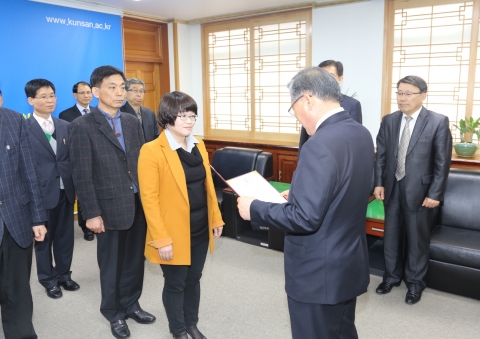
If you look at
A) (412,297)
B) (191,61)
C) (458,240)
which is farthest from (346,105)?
(191,61)

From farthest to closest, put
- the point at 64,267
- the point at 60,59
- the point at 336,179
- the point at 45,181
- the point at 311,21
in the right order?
the point at 311,21, the point at 60,59, the point at 64,267, the point at 45,181, the point at 336,179

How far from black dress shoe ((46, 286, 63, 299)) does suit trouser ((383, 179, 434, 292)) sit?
2413 millimetres

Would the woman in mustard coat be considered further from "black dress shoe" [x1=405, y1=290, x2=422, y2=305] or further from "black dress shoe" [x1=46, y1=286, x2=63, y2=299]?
"black dress shoe" [x1=405, y1=290, x2=422, y2=305]

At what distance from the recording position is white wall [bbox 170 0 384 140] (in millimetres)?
4887

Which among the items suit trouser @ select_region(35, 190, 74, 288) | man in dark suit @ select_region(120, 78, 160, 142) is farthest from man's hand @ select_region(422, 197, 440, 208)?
suit trouser @ select_region(35, 190, 74, 288)

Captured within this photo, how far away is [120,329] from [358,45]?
4219mm

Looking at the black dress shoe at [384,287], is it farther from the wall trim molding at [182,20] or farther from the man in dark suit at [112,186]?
the wall trim molding at [182,20]

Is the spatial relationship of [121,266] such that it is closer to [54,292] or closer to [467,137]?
[54,292]

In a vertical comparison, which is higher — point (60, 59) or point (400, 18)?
point (400, 18)

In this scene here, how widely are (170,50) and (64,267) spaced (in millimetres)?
4164

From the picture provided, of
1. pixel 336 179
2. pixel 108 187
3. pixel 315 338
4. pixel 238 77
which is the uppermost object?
pixel 238 77

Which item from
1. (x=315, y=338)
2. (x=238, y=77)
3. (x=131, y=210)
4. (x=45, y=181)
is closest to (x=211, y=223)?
(x=131, y=210)

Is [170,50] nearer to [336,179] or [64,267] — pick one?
[64,267]

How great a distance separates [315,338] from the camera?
156cm
